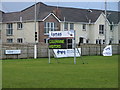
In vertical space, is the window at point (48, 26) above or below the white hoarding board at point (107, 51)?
above

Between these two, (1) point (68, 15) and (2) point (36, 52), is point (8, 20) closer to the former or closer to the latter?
(1) point (68, 15)

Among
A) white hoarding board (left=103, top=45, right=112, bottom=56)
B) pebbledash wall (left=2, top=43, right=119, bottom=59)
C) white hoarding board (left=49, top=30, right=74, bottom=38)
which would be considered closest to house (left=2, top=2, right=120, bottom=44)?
pebbledash wall (left=2, top=43, right=119, bottom=59)

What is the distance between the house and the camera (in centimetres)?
6962

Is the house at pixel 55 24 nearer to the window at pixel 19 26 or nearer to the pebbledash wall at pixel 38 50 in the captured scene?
the window at pixel 19 26

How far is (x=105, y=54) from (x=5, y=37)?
1082 inches

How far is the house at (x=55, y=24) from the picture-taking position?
69.6 metres

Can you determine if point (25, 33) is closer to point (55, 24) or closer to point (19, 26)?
point (19, 26)

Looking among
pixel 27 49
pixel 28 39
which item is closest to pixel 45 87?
pixel 27 49

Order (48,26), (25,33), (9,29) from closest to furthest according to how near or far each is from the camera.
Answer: (48,26) < (25,33) < (9,29)

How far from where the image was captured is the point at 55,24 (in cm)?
7188

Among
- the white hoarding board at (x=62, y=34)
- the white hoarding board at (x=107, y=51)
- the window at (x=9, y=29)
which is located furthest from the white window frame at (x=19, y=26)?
the white hoarding board at (x=62, y=34)

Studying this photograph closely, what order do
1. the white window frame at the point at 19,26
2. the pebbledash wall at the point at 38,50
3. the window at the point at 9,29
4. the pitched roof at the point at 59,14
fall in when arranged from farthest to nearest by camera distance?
the window at the point at 9,29
the white window frame at the point at 19,26
the pitched roof at the point at 59,14
the pebbledash wall at the point at 38,50

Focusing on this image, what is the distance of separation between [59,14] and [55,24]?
361 cm

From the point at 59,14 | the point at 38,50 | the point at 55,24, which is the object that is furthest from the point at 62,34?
the point at 59,14
